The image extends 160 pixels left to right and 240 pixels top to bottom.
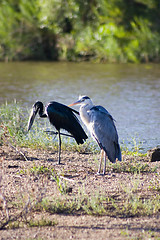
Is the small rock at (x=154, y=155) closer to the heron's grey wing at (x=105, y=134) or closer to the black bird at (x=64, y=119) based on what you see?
the heron's grey wing at (x=105, y=134)

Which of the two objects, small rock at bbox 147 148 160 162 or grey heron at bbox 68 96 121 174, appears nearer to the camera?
grey heron at bbox 68 96 121 174

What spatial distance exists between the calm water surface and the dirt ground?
1.93 meters

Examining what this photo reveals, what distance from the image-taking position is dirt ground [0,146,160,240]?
154 inches

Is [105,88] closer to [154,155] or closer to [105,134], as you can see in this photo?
[154,155]

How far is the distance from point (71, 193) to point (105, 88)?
9.26 m

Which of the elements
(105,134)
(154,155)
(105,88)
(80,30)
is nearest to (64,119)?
(105,134)

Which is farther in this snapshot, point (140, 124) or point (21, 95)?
point (21, 95)

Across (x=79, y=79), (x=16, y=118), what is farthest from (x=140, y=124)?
(x=79, y=79)

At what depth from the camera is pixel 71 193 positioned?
15.7 feet

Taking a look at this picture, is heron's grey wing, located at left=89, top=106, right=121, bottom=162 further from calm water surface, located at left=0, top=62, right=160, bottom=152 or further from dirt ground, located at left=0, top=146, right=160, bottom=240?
calm water surface, located at left=0, top=62, right=160, bottom=152

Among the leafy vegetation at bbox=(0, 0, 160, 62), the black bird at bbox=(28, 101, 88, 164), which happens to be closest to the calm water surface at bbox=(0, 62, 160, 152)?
the leafy vegetation at bbox=(0, 0, 160, 62)

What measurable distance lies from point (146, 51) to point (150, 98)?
6.93 m

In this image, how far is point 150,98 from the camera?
12.1 metres

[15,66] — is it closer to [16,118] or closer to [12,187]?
[16,118]
